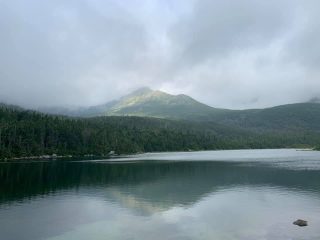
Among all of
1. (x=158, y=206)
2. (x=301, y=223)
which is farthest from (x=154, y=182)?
(x=301, y=223)

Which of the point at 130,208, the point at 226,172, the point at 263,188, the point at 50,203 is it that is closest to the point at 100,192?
the point at 50,203

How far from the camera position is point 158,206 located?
68.9 m

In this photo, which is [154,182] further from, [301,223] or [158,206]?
[301,223]

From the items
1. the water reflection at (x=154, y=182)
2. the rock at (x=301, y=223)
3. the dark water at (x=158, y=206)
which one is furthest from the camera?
the water reflection at (x=154, y=182)

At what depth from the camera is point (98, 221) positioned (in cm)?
5788

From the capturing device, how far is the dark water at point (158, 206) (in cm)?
5028

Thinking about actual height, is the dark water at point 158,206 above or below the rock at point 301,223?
above

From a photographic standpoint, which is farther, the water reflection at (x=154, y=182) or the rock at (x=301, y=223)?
the water reflection at (x=154, y=182)

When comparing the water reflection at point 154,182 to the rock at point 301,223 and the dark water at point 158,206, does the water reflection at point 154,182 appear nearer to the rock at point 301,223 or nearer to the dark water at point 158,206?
the dark water at point 158,206

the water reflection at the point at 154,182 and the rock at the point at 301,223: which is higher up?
the water reflection at the point at 154,182

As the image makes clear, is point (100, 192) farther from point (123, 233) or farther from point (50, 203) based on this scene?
point (123, 233)

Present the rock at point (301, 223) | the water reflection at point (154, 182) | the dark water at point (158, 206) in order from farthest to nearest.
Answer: the water reflection at point (154, 182)
the rock at point (301, 223)
the dark water at point (158, 206)

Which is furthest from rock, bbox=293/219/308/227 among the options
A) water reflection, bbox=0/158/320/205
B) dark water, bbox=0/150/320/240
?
water reflection, bbox=0/158/320/205

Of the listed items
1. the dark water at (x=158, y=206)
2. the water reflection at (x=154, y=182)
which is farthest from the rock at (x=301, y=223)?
the water reflection at (x=154, y=182)
